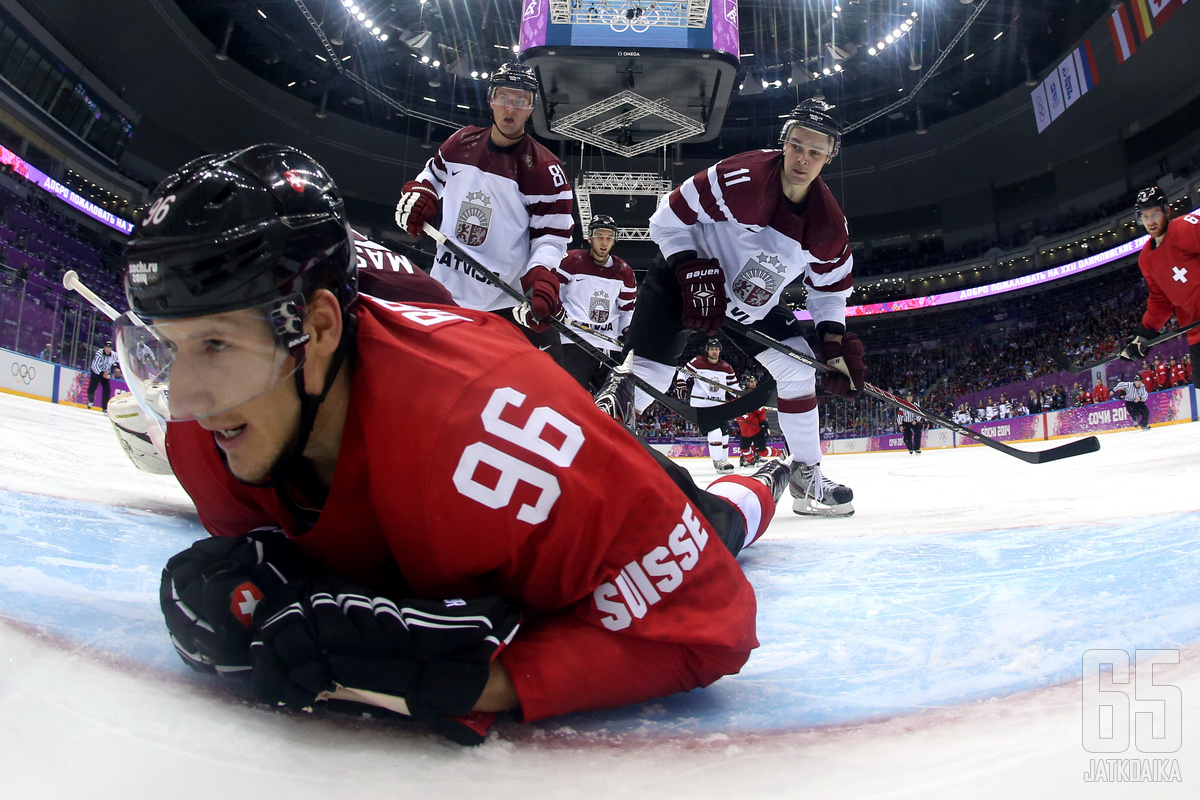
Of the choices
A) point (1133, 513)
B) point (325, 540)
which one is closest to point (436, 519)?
point (325, 540)

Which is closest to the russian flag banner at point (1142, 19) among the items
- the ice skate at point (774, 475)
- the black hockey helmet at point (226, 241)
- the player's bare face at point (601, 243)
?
the player's bare face at point (601, 243)

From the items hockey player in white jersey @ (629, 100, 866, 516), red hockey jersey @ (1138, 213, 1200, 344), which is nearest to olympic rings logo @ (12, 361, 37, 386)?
hockey player in white jersey @ (629, 100, 866, 516)

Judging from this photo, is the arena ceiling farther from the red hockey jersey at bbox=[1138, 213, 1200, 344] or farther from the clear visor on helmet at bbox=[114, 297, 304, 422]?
the clear visor on helmet at bbox=[114, 297, 304, 422]

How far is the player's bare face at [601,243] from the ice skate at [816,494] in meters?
3.50

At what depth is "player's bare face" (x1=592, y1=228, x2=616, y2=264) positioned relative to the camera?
6.48 meters

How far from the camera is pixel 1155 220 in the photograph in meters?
4.85

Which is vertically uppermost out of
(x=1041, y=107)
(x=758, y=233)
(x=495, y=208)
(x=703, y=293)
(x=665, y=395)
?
(x=1041, y=107)

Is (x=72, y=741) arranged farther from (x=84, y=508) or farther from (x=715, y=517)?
(x=84, y=508)

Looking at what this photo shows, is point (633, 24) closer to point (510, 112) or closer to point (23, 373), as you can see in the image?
point (510, 112)

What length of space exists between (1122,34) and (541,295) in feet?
52.6

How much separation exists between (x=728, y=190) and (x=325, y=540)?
2688 millimetres

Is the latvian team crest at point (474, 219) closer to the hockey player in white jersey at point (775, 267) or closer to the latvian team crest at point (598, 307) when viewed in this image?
the hockey player in white jersey at point (775, 267)

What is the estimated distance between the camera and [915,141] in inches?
821

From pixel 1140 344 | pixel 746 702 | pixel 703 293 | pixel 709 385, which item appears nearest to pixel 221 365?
pixel 746 702
